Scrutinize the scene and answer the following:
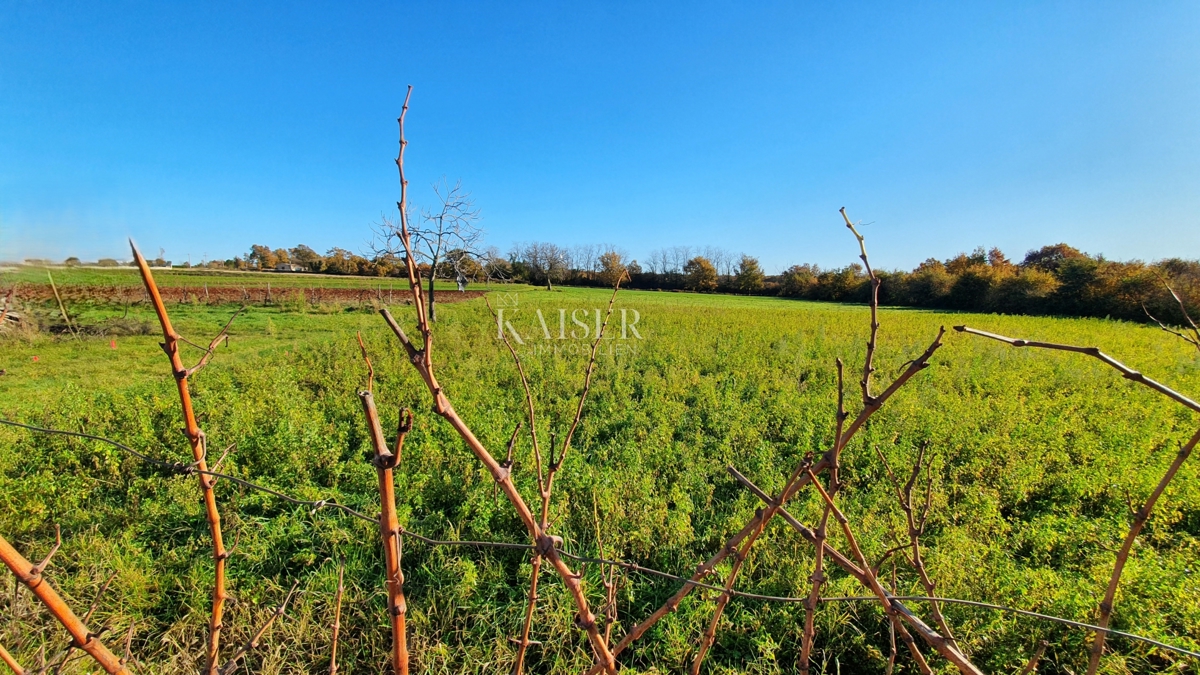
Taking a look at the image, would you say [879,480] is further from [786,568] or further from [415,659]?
[415,659]

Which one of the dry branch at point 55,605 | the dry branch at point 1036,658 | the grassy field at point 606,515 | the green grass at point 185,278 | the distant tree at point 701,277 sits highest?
the distant tree at point 701,277

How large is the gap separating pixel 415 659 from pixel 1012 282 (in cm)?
4314

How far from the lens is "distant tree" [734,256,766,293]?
60188mm

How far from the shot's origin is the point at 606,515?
3.39m

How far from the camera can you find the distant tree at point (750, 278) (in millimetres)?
60188

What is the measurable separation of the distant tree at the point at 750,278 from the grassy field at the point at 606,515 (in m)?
55.2

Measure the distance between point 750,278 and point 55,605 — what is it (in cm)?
6401

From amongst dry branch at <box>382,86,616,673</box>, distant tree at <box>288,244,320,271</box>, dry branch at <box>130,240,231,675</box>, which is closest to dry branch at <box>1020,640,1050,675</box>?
dry branch at <box>382,86,616,673</box>

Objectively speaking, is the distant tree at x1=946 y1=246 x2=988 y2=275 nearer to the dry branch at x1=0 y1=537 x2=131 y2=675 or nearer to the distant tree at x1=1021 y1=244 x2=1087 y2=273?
the distant tree at x1=1021 y1=244 x2=1087 y2=273

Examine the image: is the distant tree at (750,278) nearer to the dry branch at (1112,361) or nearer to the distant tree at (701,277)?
the distant tree at (701,277)

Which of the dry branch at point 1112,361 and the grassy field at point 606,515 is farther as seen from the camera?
the grassy field at point 606,515

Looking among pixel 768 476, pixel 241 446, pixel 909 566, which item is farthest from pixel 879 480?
pixel 241 446

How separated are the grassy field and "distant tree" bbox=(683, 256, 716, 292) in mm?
58044

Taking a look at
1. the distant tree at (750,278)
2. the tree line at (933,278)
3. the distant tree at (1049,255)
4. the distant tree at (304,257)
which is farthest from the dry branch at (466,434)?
the distant tree at (750,278)
